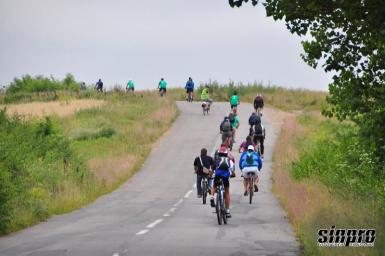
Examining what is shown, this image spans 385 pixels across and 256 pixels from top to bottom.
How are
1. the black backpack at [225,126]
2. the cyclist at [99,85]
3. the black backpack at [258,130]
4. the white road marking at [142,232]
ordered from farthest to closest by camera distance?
the cyclist at [99,85], the black backpack at [225,126], the black backpack at [258,130], the white road marking at [142,232]

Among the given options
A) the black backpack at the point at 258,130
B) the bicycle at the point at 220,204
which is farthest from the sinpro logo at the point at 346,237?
the black backpack at the point at 258,130

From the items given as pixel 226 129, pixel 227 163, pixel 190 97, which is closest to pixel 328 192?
pixel 227 163

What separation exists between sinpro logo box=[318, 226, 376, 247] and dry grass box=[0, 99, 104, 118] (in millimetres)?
51956

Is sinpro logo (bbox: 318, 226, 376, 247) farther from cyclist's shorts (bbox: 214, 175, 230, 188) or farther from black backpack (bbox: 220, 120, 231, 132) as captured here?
black backpack (bbox: 220, 120, 231, 132)

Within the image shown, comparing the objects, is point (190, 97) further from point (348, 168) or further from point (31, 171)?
point (348, 168)

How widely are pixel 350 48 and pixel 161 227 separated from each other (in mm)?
7538

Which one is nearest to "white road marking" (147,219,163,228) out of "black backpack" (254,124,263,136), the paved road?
the paved road

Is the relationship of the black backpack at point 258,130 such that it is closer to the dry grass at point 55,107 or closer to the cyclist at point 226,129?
the cyclist at point 226,129

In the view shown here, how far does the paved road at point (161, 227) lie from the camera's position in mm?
15406

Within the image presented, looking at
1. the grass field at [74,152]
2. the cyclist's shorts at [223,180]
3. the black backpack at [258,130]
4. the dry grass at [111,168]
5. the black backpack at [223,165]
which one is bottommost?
the dry grass at [111,168]

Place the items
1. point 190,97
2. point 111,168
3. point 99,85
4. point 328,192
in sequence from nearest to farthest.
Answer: point 328,192, point 111,168, point 190,97, point 99,85

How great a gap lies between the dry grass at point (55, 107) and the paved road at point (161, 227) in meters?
29.2

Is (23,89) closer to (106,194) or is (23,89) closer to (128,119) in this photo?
(128,119)

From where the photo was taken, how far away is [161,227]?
1977cm
